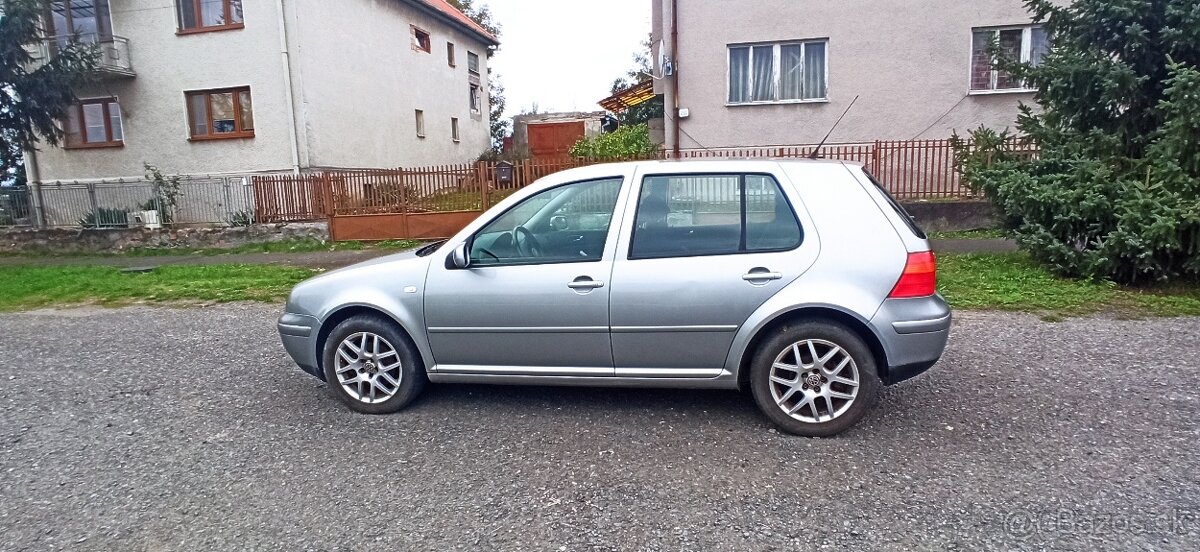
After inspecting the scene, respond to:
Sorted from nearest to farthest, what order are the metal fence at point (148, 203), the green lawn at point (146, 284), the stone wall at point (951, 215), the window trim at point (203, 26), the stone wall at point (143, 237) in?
the green lawn at point (146, 284) < the stone wall at point (951, 215) < the stone wall at point (143, 237) < the metal fence at point (148, 203) < the window trim at point (203, 26)

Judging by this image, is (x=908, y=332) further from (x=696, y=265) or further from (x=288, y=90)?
(x=288, y=90)

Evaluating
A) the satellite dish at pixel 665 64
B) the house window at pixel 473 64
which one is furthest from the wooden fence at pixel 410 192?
the house window at pixel 473 64

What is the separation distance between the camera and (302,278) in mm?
10156

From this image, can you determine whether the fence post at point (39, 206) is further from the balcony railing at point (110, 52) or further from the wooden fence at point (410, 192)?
the wooden fence at point (410, 192)

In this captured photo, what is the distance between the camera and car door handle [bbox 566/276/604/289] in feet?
→ 13.1

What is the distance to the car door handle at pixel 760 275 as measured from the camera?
12.5ft

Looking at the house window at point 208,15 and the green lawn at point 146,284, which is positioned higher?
the house window at point 208,15

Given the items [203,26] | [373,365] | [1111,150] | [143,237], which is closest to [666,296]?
[373,365]

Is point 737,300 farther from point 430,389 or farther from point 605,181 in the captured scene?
point 430,389

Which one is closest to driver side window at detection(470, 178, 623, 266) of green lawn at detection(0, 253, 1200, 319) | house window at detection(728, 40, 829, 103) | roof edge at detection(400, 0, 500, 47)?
green lawn at detection(0, 253, 1200, 319)

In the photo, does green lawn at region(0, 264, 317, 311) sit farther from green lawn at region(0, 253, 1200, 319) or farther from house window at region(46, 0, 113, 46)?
house window at region(46, 0, 113, 46)

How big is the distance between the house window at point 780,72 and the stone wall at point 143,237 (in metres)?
8.93

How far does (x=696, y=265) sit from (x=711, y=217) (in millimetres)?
323

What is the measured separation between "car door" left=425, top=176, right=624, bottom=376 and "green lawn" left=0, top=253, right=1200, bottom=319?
4621 millimetres
